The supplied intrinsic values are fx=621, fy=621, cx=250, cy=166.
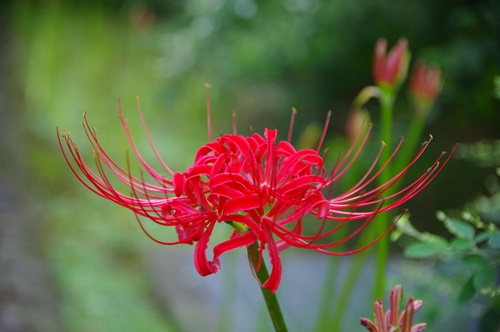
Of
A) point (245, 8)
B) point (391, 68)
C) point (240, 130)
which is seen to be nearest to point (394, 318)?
point (391, 68)

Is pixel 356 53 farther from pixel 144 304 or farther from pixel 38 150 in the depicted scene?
pixel 38 150

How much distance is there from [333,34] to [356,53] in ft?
0.52

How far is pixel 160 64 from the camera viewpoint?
3.05 meters

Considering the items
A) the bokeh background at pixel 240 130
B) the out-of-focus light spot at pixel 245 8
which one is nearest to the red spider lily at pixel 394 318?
the bokeh background at pixel 240 130

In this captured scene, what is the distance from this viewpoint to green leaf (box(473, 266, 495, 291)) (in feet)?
2.22

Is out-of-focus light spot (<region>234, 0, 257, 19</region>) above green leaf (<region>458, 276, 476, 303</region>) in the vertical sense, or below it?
above

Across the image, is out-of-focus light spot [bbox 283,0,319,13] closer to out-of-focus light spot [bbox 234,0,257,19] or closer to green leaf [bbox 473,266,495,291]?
out-of-focus light spot [bbox 234,0,257,19]

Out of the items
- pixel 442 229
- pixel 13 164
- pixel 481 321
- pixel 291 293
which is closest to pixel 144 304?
pixel 291 293

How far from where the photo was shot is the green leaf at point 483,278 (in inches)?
26.6

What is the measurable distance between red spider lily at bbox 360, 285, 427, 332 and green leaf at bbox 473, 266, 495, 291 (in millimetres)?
168

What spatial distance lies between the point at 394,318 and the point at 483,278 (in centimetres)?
20

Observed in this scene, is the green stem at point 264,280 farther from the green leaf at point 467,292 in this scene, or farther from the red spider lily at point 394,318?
the green leaf at point 467,292

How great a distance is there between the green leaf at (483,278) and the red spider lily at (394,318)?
17 cm

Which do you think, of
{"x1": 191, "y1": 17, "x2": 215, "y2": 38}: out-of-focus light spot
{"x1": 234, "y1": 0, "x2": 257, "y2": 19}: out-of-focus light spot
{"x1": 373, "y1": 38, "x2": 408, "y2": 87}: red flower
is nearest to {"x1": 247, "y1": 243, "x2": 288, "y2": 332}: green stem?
{"x1": 373, "y1": 38, "x2": 408, "y2": 87}: red flower
